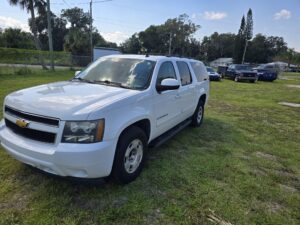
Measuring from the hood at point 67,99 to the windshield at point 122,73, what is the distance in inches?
10.6

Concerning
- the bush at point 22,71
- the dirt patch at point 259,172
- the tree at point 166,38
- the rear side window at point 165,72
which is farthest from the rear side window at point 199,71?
the tree at point 166,38

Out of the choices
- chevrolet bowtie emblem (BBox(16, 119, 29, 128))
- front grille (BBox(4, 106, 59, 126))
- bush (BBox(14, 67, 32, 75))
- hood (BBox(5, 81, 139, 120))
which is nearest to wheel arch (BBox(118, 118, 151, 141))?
hood (BBox(5, 81, 139, 120))

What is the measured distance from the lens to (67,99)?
108 inches

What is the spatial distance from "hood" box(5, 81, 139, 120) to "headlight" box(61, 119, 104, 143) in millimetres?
79

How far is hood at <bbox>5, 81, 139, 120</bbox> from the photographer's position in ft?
8.05

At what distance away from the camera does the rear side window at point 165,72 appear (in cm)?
376

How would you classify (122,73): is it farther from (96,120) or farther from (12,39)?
(12,39)

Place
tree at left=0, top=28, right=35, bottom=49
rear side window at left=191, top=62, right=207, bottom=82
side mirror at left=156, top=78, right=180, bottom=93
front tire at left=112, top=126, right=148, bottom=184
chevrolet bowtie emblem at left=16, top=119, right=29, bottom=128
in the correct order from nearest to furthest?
1. chevrolet bowtie emblem at left=16, top=119, right=29, bottom=128
2. front tire at left=112, top=126, right=148, bottom=184
3. side mirror at left=156, top=78, right=180, bottom=93
4. rear side window at left=191, top=62, right=207, bottom=82
5. tree at left=0, top=28, right=35, bottom=49

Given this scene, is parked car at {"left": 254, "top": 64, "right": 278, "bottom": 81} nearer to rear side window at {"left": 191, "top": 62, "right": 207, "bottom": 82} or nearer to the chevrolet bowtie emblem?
rear side window at {"left": 191, "top": 62, "right": 207, "bottom": 82}

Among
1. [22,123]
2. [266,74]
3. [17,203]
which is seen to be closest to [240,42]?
[266,74]

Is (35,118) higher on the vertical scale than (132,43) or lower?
lower

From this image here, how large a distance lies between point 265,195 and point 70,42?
38.4m

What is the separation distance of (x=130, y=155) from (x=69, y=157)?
1008 millimetres

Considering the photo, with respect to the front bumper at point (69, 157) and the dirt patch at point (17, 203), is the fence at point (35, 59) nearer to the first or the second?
the dirt patch at point (17, 203)
